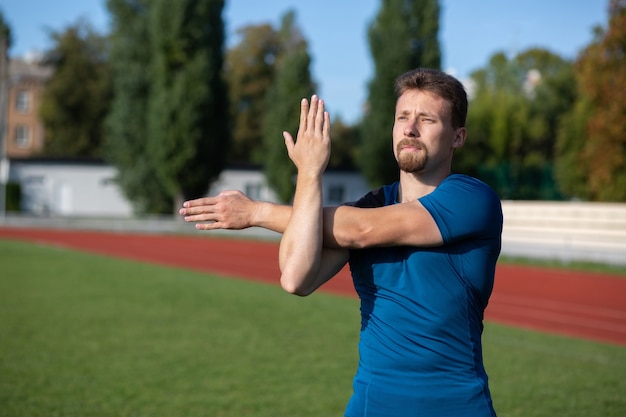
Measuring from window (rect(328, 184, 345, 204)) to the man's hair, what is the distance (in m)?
52.2

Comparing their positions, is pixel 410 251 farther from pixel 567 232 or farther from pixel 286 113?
pixel 286 113

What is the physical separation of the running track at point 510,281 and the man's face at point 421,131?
10211 mm

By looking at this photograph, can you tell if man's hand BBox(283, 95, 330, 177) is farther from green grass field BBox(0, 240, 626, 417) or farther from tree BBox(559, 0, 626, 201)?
tree BBox(559, 0, 626, 201)

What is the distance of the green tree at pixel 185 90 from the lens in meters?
42.3

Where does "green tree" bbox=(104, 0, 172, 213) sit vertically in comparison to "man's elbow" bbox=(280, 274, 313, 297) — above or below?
above

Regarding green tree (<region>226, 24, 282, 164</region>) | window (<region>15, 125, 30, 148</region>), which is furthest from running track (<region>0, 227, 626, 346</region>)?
window (<region>15, 125, 30, 148</region>)

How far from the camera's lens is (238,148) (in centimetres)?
7081

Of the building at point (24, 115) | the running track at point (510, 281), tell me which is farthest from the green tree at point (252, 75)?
the running track at point (510, 281)

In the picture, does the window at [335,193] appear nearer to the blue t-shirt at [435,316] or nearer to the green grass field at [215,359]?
the green grass field at [215,359]

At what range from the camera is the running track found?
14141 mm

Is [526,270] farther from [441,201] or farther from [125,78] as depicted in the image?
[125,78]

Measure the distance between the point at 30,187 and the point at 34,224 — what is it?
10493 millimetres

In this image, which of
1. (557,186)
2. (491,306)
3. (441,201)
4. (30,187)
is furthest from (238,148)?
(441,201)


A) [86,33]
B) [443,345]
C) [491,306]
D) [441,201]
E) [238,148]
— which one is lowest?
[491,306]
